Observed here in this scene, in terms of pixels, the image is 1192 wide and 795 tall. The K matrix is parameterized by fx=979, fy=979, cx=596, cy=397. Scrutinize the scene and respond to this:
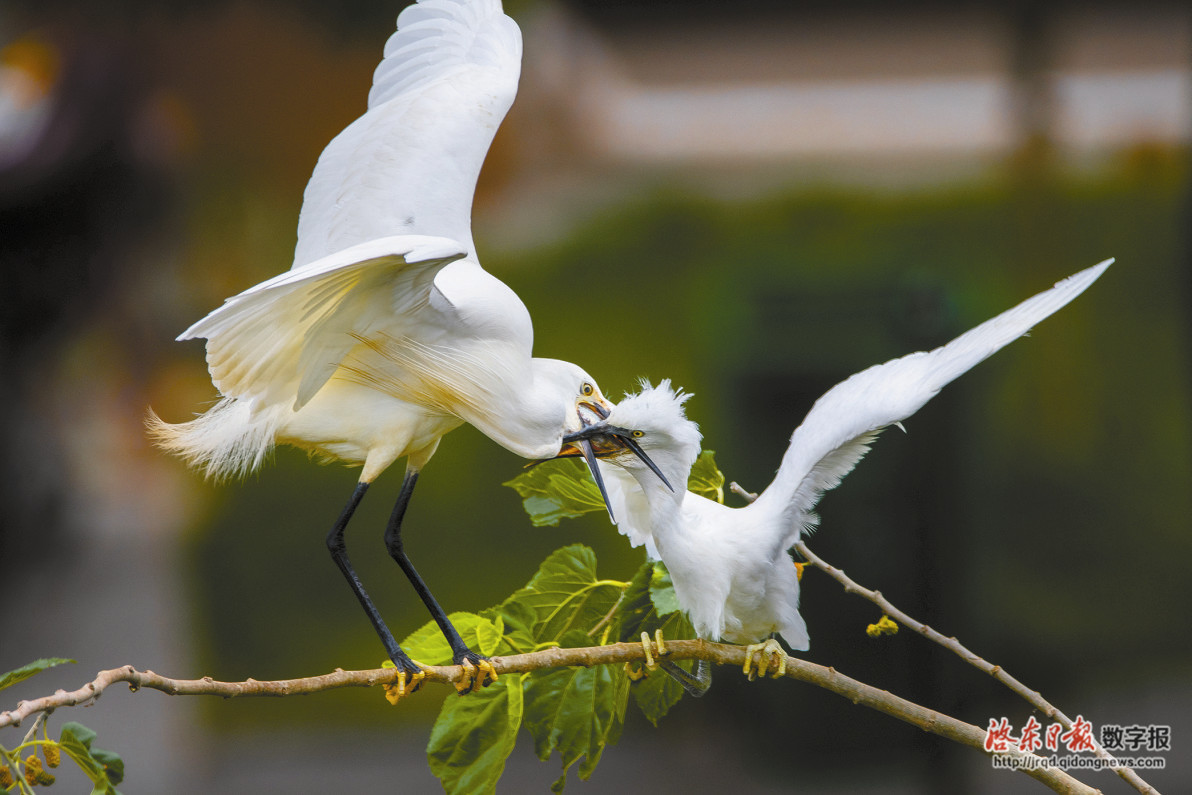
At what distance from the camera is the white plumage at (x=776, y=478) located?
1.97 ft

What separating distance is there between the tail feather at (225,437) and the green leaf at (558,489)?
0.17 m

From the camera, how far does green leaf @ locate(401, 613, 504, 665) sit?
61 centimetres

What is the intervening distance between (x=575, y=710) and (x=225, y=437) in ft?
0.97

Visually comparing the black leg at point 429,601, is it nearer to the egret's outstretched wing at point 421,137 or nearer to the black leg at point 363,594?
the black leg at point 363,594

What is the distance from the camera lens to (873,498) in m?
1.50

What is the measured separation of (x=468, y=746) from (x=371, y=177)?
41 centimetres

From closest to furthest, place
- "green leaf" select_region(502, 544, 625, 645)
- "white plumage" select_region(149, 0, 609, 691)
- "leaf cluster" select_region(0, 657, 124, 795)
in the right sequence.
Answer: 1. "leaf cluster" select_region(0, 657, 124, 795)
2. "white plumage" select_region(149, 0, 609, 691)
3. "green leaf" select_region(502, 544, 625, 645)

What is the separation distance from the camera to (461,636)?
0.65 metres

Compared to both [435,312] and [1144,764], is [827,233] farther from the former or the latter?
[435,312]

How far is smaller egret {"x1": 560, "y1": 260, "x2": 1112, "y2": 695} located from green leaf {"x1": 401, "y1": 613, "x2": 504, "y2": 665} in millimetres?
118

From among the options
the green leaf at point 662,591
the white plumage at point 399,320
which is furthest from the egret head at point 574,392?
the green leaf at point 662,591

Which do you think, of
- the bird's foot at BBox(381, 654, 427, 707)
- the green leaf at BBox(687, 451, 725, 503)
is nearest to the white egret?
the bird's foot at BBox(381, 654, 427, 707)

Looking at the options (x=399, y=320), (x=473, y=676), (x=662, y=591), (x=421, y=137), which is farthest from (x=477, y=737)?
(x=421, y=137)

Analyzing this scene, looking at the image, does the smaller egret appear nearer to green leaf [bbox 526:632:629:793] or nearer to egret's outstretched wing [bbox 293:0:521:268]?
green leaf [bbox 526:632:629:793]
